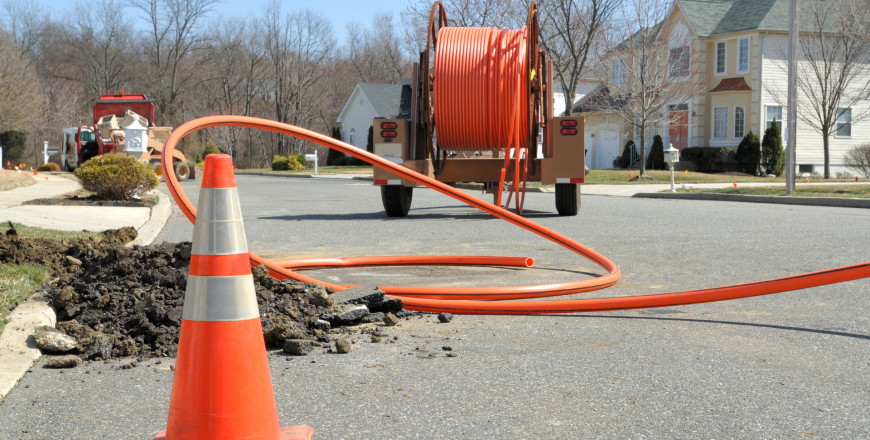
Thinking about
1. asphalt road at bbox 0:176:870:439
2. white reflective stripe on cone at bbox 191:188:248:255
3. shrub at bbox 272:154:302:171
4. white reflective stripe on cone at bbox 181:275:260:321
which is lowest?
asphalt road at bbox 0:176:870:439

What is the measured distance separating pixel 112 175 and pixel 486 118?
6.85 metres

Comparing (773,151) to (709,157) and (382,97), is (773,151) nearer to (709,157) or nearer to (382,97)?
(709,157)

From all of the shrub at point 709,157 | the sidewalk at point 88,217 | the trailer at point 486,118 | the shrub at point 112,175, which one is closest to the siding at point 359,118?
the shrub at point 709,157

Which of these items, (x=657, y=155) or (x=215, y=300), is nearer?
(x=215, y=300)

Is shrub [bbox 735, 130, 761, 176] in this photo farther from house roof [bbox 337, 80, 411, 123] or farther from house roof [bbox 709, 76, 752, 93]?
house roof [bbox 337, 80, 411, 123]

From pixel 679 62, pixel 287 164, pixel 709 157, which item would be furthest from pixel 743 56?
pixel 287 164

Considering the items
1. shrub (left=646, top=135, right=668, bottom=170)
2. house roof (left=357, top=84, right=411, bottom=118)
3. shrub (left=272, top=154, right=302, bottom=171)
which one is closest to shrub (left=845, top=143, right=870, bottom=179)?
shrub (left=646, top=135, right=668, bottom=170)

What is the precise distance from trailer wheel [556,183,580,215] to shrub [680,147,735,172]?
2475 centimetres

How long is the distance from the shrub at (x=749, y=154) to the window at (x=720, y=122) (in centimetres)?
290

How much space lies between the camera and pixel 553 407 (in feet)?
10.8

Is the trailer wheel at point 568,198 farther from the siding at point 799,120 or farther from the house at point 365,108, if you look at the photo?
the house at point 365,108

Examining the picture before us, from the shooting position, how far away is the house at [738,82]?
3575 centimetres

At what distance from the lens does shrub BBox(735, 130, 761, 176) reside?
110 feet

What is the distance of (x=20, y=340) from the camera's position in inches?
163
